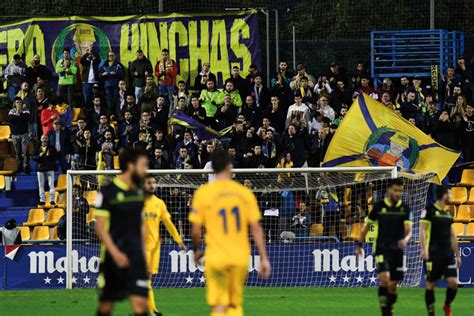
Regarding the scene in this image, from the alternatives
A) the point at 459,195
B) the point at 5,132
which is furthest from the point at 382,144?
the point at 5,132

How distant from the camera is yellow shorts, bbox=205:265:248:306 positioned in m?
11.6

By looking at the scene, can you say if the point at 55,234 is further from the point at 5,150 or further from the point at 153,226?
the point at 153,226

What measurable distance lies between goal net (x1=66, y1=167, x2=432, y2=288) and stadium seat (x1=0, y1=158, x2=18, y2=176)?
5724 mm

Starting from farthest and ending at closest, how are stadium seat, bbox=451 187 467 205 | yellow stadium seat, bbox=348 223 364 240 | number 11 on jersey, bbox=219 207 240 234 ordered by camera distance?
stadium seat, bbox=451 187 467 205
yellow stadium seat, bbox=348 223 364 240
number 11 on jersey, bbox=219 207 240 234

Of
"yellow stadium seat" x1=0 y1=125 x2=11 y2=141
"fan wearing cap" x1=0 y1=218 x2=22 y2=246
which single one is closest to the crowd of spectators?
"yellow stadium seat" x1=0 y1=125 x2=11 y2=141

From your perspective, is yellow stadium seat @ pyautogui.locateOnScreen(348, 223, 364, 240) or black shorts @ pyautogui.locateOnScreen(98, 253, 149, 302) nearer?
black shorts @ pyautogui.locateOnScreen(98, 253, 149, 302)

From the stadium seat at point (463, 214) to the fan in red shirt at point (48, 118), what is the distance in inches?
378

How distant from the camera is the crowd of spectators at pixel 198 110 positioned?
2630 centimetres

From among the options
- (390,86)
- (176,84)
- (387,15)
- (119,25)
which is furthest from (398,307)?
(387,15)

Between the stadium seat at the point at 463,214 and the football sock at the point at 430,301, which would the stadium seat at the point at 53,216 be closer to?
the stadium seat at the point at 463,214

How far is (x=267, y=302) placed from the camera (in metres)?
19.8

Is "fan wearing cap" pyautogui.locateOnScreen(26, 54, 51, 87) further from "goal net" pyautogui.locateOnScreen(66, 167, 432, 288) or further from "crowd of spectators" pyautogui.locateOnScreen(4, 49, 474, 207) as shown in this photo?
"goal net" pyautogui.locateOnScreen(66, 167, 432, 288)

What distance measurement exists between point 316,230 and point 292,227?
47cm

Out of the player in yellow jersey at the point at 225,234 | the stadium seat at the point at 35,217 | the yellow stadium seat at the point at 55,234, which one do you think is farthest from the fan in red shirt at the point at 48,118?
the player in yellow jersey at the point at 225,234
